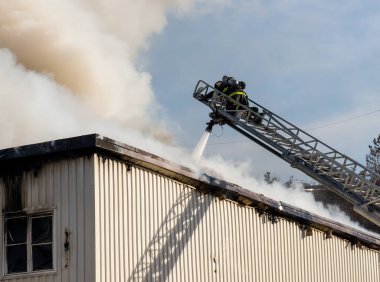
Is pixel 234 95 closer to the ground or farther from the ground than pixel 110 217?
farther from the ground

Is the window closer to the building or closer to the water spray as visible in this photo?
the building

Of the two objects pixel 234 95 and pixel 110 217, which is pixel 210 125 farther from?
pixel 110 217

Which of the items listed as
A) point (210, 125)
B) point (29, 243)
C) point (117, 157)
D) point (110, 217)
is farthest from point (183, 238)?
point (210, 125)

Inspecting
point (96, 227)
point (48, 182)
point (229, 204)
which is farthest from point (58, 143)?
point (229, 204)

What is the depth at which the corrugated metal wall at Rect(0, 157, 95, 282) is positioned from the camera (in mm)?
11336

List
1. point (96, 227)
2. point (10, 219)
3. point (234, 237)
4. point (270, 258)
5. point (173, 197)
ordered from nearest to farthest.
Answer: point (96, 227)
point (10, 219)
point (173, 197)
point (234, 237)
point (270, 258)

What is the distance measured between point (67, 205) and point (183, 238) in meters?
2.84

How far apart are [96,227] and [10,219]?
1720 mm

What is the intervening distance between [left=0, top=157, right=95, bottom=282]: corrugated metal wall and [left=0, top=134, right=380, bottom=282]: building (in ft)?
0.05

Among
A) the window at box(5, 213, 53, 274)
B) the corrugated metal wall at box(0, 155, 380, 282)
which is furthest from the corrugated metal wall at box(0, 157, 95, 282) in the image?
the window at box(5, 213, 53, 274)

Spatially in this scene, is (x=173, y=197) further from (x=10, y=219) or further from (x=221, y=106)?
(x=221, y=106)

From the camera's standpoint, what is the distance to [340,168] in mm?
17438

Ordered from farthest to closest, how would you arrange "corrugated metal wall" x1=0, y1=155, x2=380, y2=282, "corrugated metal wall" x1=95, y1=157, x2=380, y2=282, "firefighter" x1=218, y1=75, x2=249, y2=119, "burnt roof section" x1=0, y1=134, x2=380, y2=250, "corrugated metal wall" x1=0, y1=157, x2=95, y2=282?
"firefighter" x1=218, y1=75, x2=249, y2=119 → "corrugated metal wall" x1=95, y1=157, x2=380, y2=282 → "burnt roof section" x1=0, y1=134, x2=380, y2=250 → "corrugated metal wall" x1=0, y1=155, x2=380, y2=282 → "corrugated metal wall" x1=0, y1=157, x2=95, y2=282

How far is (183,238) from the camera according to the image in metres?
13.7
